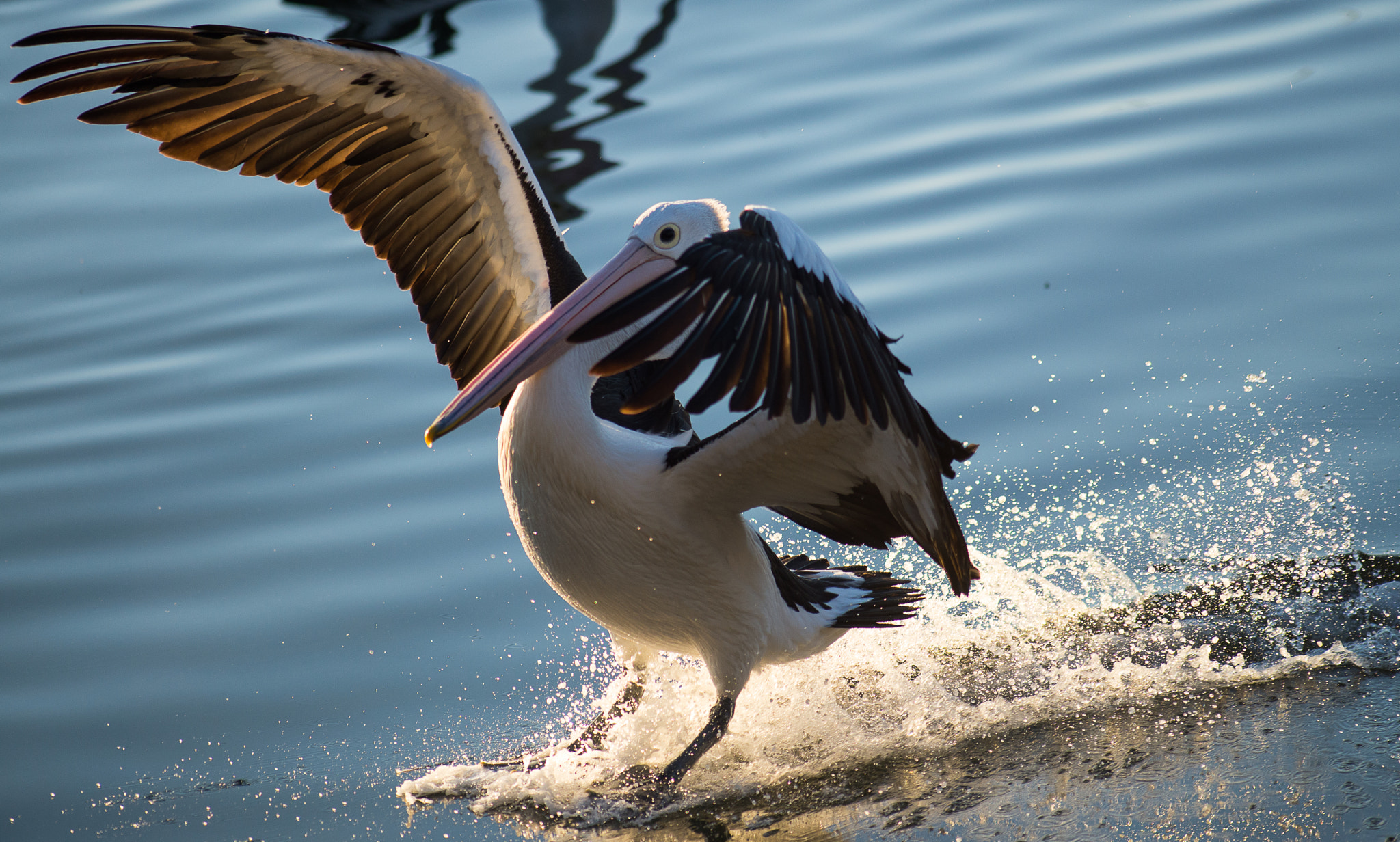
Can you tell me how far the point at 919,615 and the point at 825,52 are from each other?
605 centimetres

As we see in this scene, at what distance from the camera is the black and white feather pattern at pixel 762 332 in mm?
2467

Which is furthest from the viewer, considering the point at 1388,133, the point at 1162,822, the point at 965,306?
the point at 1388,133

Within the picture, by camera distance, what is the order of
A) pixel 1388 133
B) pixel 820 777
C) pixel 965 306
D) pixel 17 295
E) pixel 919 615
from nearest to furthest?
pixel 820 777 < pixel 919 615 < pixel 965 306 < pixel 1388 133 < pixel 17 295

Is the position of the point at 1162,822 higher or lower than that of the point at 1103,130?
lower

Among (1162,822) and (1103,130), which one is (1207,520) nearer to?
(1162,822)

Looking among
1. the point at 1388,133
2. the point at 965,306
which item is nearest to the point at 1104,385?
the point at 965,306

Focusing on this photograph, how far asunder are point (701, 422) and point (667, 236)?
1.76 meters

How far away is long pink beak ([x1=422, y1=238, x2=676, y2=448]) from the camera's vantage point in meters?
3.25

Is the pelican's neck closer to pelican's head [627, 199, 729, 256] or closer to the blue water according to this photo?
pelican's head [627, 199, 729, 256]

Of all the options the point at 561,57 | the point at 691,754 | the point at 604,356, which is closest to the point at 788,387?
the point at 604,356

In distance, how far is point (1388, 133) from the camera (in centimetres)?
660

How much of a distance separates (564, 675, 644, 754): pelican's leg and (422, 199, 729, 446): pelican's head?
0.92 metres

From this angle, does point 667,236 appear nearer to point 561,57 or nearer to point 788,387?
point 788,387

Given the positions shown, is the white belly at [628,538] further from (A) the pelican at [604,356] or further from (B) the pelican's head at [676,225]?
(B) the pelican's head at [676,225]
